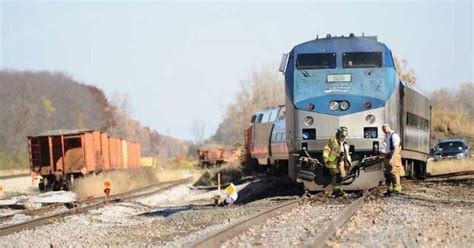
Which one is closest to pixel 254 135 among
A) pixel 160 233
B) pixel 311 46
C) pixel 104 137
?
pixel 104 137

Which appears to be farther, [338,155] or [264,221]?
[338,155]

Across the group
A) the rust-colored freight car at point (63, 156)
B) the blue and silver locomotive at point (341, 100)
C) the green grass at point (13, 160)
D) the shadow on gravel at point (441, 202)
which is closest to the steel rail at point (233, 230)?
the shadow on gravel at point (441, 202)

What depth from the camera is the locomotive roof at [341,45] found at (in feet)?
52.9

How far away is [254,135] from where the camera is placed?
115ft

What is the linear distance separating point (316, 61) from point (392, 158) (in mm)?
3074

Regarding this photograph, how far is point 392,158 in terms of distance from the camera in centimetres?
1484

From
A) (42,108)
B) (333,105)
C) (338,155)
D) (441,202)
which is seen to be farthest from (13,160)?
(441,202)

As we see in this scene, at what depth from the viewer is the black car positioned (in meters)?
36.1

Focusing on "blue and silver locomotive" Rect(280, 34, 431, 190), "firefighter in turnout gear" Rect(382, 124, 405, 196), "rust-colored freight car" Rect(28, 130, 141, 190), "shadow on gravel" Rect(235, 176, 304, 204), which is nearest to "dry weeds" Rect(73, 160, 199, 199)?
"rust-colored freight car" Rect(28, 130, 141, 190)

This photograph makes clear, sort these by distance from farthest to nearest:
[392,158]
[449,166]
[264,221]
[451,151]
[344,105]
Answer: [451,151] < [449,166] < [344,105] < [392,158] < [264,221]

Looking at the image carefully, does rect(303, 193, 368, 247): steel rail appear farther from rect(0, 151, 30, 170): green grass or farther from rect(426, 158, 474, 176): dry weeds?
rect(0, 151, 30, 170): green grass

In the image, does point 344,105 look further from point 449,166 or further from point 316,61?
point 449,166

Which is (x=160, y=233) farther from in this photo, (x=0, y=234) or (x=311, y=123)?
(x=311, y=123)

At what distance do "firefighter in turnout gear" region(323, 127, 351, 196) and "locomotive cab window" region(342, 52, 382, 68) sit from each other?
1801mm
